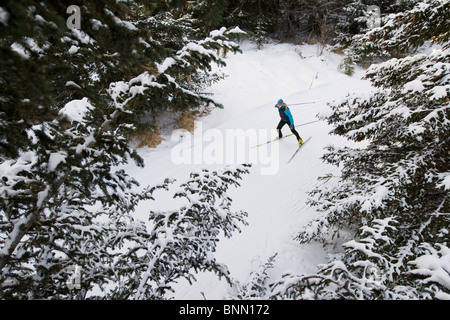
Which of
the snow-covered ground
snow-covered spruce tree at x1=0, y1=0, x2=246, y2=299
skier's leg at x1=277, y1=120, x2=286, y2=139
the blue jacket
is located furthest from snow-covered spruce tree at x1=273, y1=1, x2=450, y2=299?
skier's leg at x1=277, y1=120, x2=286, y2=139

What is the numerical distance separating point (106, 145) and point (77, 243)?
1.37m

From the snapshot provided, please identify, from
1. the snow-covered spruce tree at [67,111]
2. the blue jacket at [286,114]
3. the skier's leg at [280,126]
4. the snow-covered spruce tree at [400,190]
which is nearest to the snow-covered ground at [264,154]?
the skier's leg at [280,126]

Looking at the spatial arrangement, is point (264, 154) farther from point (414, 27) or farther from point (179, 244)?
point (179, 244)

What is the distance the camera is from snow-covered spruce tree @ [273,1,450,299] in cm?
257

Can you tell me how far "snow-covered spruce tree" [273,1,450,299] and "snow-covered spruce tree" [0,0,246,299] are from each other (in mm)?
2212

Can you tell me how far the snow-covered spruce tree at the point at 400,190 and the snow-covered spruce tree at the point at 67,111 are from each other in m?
2.21

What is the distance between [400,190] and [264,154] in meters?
6.09

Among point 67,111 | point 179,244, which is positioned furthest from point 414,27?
point 67,111

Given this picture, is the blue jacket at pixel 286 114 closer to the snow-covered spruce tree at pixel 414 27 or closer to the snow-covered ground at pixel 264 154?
the snow-covered ground at pixel 264 154

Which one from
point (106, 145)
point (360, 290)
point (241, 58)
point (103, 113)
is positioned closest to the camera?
point (360, 290)

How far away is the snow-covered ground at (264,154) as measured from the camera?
5.96m

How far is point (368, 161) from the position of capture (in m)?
5.34
